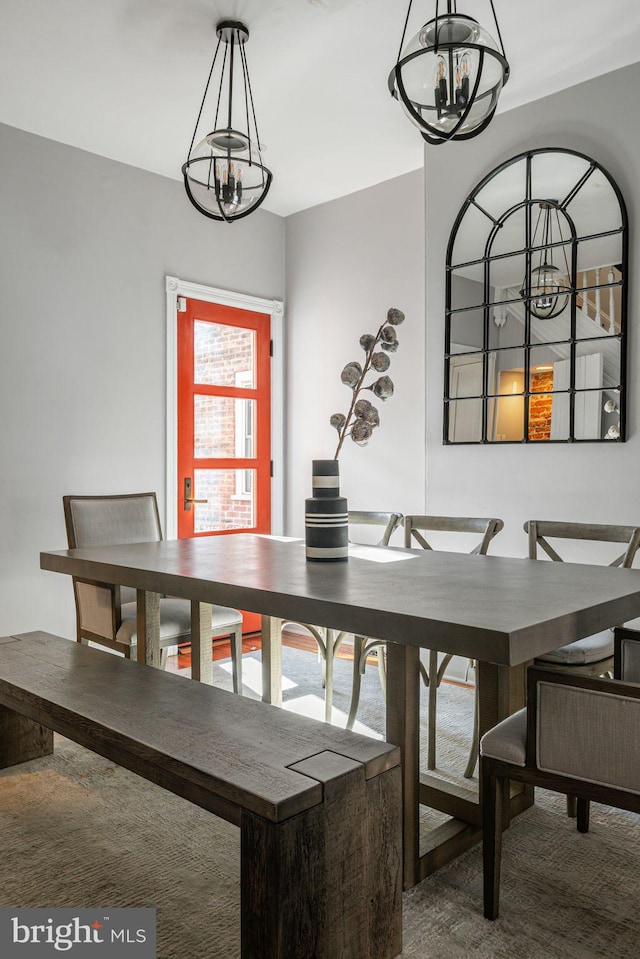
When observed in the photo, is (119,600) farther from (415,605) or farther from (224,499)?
(224,499)

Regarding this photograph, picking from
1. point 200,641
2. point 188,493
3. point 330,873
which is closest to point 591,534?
point 200,641

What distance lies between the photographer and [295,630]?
478 cm

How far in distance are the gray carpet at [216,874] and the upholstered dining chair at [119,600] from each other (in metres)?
0.57

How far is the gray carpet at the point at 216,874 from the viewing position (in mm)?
1590

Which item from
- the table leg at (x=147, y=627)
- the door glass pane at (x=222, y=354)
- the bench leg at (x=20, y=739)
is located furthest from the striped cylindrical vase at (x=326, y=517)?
the door glass pane at (x=222, y=354)

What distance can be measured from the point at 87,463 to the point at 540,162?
2.76 meters

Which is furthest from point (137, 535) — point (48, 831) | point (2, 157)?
point (2, 157)

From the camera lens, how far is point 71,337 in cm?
384

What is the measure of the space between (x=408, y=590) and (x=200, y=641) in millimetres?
1180

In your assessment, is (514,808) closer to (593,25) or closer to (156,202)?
(593,25)

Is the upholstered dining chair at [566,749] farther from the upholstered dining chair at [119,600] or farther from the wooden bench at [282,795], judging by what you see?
the upholstered dining chair at [119,600]

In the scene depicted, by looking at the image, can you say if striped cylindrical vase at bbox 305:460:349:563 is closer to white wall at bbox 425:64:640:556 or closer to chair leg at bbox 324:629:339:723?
chair leg at bbox 324:629:339:723

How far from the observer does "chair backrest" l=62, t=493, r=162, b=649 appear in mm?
2895

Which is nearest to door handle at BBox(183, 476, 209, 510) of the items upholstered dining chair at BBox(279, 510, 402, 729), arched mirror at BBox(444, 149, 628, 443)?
upholstered dining chair at BBox(279, 510, 402, 729)
